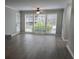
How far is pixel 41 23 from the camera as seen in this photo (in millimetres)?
9844

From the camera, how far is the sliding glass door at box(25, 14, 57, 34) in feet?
31.2

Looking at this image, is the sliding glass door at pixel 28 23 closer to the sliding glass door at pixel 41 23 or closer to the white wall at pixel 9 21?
the sliding glass door at pixel 41 23

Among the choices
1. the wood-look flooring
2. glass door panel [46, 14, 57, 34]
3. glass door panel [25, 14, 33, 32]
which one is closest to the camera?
the wood-look flooring


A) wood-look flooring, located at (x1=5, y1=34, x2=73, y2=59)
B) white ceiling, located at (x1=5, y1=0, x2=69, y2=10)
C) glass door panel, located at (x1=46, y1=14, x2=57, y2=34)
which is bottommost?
wood-look flooring, located at (x1=5, y1=34, x2=73, y2=59)

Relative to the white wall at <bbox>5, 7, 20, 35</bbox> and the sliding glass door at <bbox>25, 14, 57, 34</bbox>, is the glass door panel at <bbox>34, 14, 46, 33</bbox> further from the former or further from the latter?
the white wall at <bbox>5, 7, 20, 35</bbox>

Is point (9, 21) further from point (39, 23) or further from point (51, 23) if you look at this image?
point (51, 23)

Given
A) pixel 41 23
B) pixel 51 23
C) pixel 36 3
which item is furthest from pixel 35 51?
pixel 41 23

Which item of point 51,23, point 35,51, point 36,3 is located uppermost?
point 36,3

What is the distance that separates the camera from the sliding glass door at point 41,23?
31.2 feet

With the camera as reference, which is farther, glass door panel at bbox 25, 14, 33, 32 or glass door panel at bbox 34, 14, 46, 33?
glass door panel at bbox 25, 14, 33, 32

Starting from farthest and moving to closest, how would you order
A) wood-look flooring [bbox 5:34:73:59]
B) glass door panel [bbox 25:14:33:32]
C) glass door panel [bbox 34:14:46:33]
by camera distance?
1. glass door panel [bbox 25:14:33:32]
2. glass door panel [bbox 34:14:46:33]
3. wood-look flooring [bbox 5:34:73:59]

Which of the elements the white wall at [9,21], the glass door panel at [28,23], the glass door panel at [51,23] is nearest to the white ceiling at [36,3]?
the white wall at [9,21]

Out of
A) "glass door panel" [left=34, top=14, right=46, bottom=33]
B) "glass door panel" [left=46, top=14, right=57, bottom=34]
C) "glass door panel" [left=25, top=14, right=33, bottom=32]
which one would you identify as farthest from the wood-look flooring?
"glass door panel" [left=25, top=14, right=33, bottom=32]
